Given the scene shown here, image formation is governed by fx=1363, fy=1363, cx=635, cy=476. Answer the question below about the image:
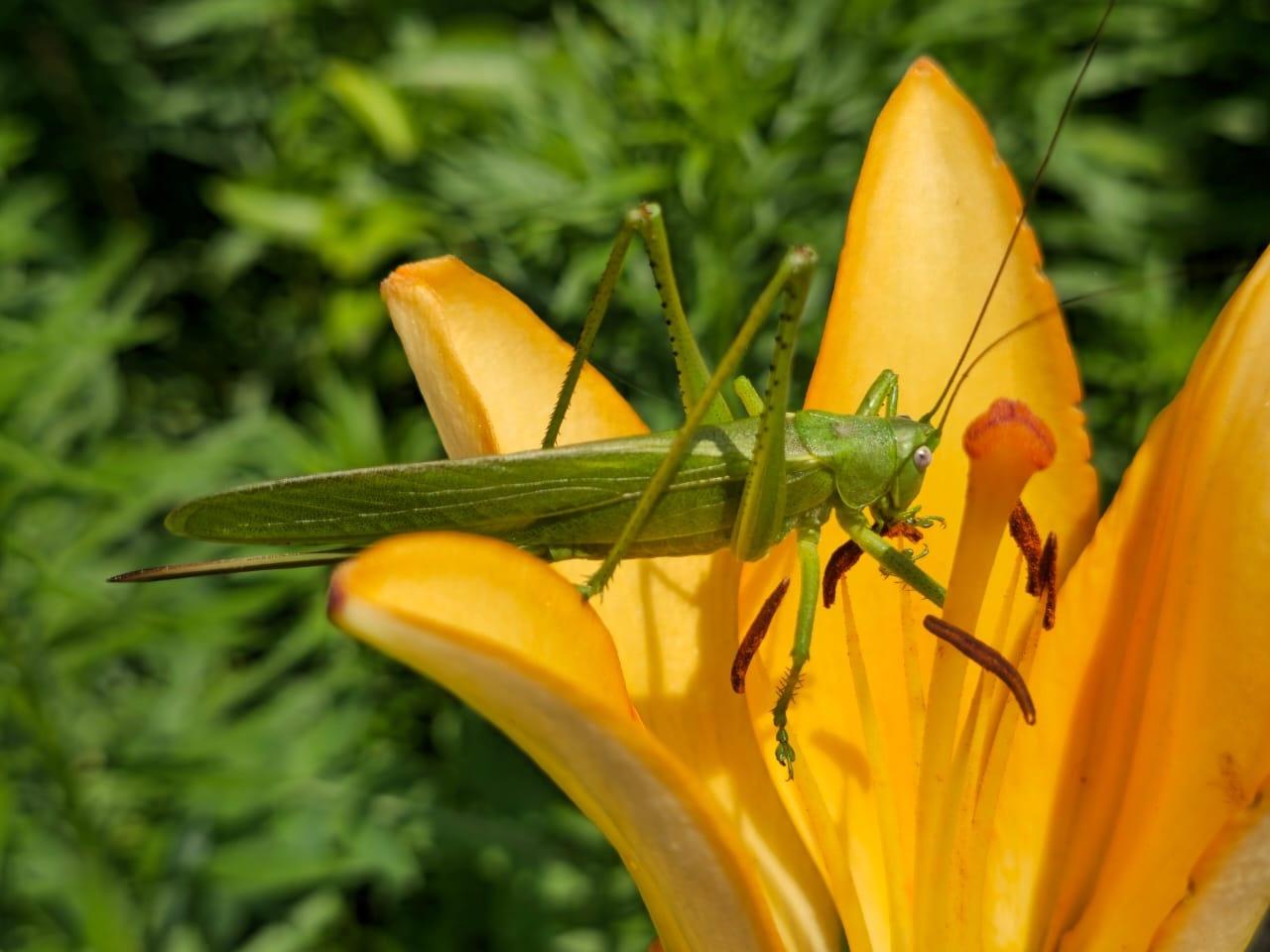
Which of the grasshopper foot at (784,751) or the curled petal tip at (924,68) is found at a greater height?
the curled petal tip at (924,68)

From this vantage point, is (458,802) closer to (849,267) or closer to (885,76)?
(849,267)

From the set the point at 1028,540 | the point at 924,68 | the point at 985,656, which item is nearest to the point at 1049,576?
the point at 1028,540

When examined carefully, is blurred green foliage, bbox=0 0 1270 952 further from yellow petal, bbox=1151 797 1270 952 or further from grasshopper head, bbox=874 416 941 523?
yellow petal, bbox=1151 797 1270 952

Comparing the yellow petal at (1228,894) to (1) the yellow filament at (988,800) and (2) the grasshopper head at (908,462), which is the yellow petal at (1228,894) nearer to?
(1) the yellow filament at (988,800)

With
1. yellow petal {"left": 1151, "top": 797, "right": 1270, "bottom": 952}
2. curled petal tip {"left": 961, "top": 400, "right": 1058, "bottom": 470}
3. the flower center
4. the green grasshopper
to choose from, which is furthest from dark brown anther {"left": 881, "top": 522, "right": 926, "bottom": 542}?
yellow petal {"left": 1151, "top": 797, "right": 1270, "bottom": 952}

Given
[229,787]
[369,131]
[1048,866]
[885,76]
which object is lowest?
[1048,866]

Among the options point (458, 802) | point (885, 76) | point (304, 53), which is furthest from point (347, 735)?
point (304, 53)

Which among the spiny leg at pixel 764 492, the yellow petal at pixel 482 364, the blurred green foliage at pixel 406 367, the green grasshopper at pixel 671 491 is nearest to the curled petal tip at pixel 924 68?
the green grasshopper at pixel 671 491
